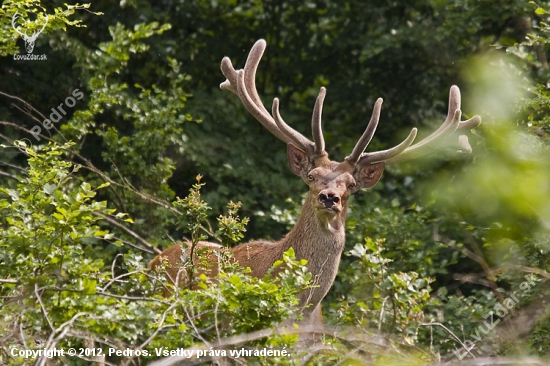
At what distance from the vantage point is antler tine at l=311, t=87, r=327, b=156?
6.45m

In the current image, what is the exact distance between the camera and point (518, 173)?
199 centimetres

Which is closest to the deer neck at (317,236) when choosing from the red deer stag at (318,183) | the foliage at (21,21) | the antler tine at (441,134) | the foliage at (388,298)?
the red deer stag at (318,183)

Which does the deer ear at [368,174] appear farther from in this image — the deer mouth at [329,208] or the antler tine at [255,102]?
the deer mouth at [329,208]

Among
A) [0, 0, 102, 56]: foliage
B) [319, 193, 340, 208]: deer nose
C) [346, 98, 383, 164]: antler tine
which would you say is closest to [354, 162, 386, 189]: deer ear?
[346, 98, 383, 164]: antler tine

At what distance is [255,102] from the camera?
23.6 feet

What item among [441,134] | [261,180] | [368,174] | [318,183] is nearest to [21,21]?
[318,183]

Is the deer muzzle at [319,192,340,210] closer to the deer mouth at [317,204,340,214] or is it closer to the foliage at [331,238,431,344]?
the deer mouth at [317,204,340,214]

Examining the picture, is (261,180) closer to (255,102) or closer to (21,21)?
(255,102)

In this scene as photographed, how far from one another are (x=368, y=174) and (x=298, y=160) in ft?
1.81

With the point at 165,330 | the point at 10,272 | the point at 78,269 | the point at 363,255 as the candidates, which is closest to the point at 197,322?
the point at 165,330

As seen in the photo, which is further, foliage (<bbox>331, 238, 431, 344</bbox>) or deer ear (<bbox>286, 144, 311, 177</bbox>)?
deer ear (<bbox>286, 144, 311, 177</bbox>)

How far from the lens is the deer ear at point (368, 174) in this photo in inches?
269

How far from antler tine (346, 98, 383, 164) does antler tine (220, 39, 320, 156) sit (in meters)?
0.34

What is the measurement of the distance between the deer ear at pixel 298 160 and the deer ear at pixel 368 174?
0.41 metres
